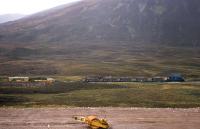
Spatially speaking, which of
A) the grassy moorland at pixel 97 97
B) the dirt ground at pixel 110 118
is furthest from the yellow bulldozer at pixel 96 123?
the grassy moorland at pixel 97 97

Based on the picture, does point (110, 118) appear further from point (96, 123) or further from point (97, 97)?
point (97, 97)

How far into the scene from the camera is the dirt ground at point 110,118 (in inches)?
1960

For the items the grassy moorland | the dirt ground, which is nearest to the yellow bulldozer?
the dirt ground

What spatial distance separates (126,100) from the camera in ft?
249

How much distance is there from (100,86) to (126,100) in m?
24.0

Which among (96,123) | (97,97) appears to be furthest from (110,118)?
(97,97)

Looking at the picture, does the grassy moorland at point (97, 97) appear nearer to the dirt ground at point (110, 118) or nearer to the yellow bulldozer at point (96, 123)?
the dirt ground at point (110, 118)

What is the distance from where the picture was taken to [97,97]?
79.7 metres

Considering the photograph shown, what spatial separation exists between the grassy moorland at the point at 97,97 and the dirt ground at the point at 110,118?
33.9 ft

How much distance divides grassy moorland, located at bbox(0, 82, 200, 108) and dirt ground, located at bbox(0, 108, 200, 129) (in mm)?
10330

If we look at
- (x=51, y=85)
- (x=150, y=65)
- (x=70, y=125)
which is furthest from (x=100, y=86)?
(x=150, y=65)

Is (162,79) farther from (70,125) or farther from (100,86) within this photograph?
(70,125)

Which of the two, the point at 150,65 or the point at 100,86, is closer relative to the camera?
the point at 100,86

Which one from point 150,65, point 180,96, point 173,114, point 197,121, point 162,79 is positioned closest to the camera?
point 197,121
